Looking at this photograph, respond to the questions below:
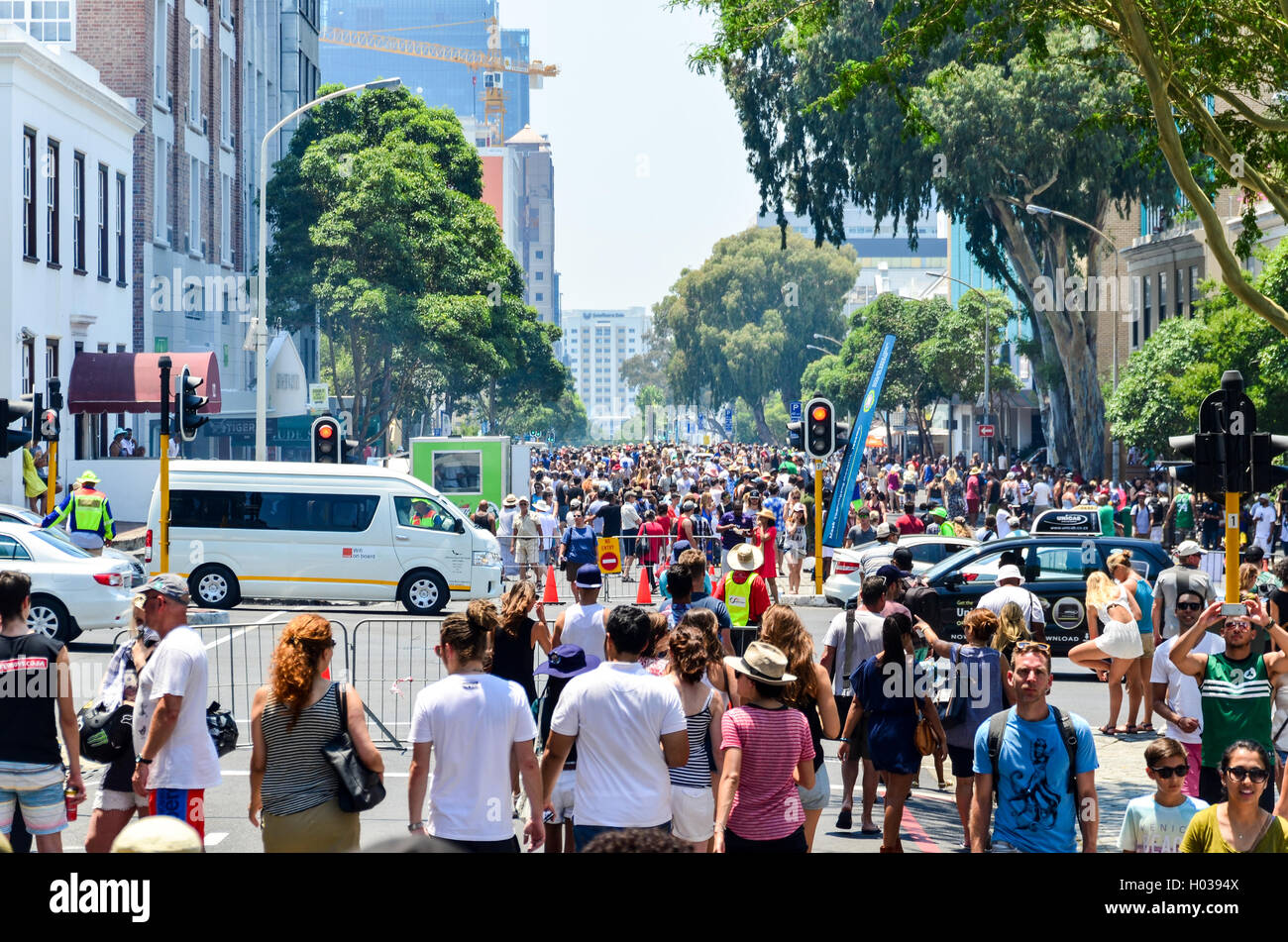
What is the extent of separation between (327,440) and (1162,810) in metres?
20.7

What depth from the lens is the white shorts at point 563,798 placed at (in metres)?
8.12

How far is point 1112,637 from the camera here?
13156mm

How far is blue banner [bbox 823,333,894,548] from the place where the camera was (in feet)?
90.9

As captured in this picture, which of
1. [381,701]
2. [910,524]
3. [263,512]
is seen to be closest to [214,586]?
[263,512]

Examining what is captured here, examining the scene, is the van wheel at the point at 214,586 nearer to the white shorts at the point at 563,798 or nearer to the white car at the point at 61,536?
the white car at the point at 61,536

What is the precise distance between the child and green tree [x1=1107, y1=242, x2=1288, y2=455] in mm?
20936

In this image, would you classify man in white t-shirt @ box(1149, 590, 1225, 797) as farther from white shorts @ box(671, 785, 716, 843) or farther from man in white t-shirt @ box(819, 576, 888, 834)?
white shorts @ box(671, 785, 716, 843)

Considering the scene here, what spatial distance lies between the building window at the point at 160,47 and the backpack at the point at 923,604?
34.3m

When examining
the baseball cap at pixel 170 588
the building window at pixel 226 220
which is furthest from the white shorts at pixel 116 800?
the building window at pixel 226 220

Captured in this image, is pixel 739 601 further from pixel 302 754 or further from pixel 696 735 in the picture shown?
pixel 302 754

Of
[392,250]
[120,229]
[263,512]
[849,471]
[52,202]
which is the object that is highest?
[392,250]
